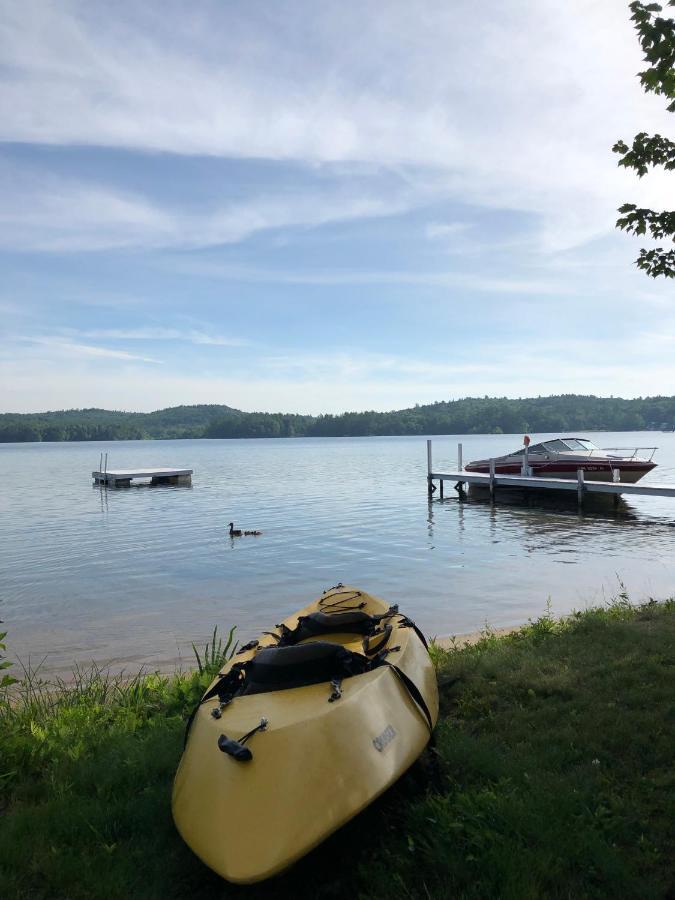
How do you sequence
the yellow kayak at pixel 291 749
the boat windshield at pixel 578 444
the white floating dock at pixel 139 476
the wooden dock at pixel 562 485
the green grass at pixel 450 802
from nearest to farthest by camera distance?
the yellow kayak at pixel 291 749, the green grass at pixel 450 802, the wooden dock at pixel 562 485, the boat windshield at pixel 578 444, the white floating dock at pixel 139 476

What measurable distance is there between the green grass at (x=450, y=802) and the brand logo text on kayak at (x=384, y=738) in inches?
17.6

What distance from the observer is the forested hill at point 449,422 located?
449 feet

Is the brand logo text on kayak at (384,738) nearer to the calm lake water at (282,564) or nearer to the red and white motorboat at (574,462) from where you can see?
the calm lake water at (282,564)

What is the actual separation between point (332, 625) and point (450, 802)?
204cm

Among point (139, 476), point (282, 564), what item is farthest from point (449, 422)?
point (282, 564)

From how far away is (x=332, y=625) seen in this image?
18.5ft

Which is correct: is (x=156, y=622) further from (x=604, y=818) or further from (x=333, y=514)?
(x=333, y=514)

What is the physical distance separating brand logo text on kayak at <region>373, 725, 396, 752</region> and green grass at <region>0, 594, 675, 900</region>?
0.45 meters

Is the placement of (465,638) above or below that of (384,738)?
below

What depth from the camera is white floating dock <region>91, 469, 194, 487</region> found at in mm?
42969

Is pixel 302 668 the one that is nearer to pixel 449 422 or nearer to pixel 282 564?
pixel 282 564

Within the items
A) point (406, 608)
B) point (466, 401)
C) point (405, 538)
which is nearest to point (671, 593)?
point (406, 608)

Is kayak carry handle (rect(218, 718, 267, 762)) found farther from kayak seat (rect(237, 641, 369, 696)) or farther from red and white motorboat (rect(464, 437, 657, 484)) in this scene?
red and white motorboat (rect(464, 437, 657, 484))

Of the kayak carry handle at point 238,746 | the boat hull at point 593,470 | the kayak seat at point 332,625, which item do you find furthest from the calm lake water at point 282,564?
the kayak carry handle at point 238,746
